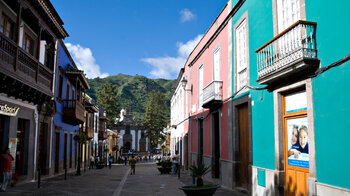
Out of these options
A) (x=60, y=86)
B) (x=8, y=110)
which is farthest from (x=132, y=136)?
(x=8, y=110)

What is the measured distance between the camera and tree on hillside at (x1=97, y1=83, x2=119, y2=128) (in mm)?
59094

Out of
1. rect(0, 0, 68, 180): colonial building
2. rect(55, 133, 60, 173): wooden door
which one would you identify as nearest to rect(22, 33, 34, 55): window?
rect(0, 0, 68, 180): colonial building

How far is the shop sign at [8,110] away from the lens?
11141 millimetres

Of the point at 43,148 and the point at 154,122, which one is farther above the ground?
the point at 154,122

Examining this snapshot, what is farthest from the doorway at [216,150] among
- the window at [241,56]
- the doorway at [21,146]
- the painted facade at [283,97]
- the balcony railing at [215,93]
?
the doorway at [21,146]

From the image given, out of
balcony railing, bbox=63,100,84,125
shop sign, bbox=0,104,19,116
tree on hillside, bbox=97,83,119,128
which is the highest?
tree on hillside, bbox=97,83,119,128

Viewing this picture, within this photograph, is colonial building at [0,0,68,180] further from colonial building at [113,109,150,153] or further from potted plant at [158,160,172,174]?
colonial building at [113,109,150,153]

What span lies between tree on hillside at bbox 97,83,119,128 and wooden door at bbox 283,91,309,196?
5337 centimetres

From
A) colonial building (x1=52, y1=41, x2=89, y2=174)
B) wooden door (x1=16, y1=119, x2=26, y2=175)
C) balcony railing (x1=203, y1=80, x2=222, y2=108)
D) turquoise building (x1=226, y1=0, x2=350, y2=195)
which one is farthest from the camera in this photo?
colonial building (x1=52, y1=41, x2=89, y2=174)

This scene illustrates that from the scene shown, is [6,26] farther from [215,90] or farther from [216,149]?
[216,149]

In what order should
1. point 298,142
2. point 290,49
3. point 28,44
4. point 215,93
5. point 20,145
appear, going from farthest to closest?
point 28,44 → point 20,145 → point 215,93 → point 298,142 → point 290,49

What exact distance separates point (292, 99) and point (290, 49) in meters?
1.44

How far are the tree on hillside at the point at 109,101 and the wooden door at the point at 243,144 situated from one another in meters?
50.0

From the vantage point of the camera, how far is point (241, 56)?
11508 mm
